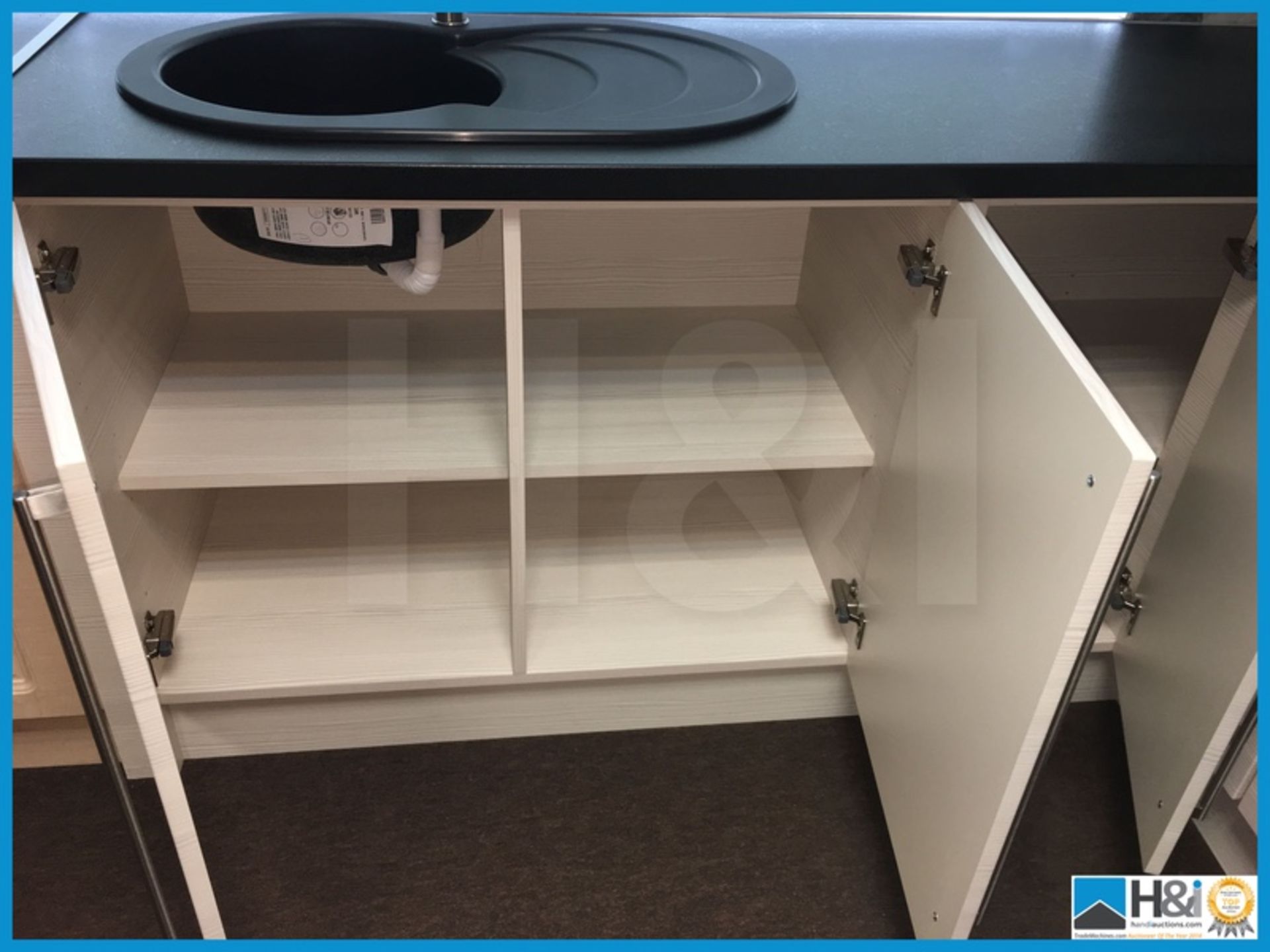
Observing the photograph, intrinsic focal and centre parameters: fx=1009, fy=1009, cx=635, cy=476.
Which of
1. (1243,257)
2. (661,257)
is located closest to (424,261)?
(661,257)

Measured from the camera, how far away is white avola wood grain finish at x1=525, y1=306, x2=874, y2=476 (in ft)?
4.01

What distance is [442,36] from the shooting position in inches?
46.6

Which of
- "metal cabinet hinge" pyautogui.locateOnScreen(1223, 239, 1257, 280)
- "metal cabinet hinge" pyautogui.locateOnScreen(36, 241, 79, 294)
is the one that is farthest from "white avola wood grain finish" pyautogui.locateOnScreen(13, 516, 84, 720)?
"metal cabinet hinge" pyautogui.locateOnScreen(1223, 239, 1257, 280)

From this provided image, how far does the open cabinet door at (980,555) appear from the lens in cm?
77

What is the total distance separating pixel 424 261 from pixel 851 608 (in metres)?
0.71

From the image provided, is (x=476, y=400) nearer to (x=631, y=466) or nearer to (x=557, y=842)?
(x=631, y=466)

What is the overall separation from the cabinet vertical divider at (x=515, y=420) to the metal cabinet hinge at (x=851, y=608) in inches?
16.6

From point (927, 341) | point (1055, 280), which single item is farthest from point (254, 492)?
point (1055, 280)

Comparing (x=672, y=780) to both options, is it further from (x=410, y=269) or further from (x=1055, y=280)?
(x=1055, y=280)

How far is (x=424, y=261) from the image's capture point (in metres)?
1.02

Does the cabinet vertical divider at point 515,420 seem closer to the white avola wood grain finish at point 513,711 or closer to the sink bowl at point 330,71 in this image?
the white avola wood grain finish at point 513,711

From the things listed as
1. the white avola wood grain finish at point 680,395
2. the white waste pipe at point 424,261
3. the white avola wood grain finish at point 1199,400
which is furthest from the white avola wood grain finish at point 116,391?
the white avola wood grain finish at point 1199,400

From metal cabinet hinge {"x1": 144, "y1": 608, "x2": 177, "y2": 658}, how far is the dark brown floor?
0.26 meters

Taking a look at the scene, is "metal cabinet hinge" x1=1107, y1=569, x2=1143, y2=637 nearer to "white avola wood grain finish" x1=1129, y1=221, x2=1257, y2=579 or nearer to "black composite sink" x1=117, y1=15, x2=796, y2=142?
"white avola wood grain finish" x1=1129, y1=221, x2=1257, y2=579
